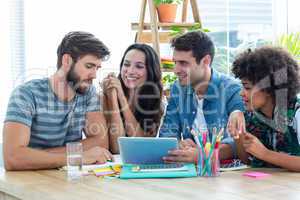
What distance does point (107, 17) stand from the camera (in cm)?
442

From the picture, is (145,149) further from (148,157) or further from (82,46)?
(82,46)

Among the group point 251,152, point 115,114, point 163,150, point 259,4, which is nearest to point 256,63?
point 251,152

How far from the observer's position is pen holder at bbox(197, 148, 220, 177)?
1.93m

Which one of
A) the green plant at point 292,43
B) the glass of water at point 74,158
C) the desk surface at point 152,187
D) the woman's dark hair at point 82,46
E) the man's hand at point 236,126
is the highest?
the green plant at point 292,43

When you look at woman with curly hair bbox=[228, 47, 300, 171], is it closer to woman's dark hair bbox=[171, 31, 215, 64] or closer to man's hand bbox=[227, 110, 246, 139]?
man's hand bbox=[227, 110, 246, 139]

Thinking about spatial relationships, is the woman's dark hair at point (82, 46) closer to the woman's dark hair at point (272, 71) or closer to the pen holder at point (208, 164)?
the woman's dark hair at point (272, 71)

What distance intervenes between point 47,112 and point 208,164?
2.93 feet

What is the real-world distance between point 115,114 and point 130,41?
172 centimetres

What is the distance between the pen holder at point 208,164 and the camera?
1934mm

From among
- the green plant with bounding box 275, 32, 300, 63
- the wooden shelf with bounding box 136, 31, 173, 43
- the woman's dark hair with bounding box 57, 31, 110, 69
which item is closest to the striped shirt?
the woman's dark hair with bounding box 57, 31, 110, 69

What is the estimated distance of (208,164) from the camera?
194 cm

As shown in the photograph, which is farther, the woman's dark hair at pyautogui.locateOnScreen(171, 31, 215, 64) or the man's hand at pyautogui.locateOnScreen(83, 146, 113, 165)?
the woman's dark hair at pyautogui.locateOnScreen(171, 31, 215, 64)

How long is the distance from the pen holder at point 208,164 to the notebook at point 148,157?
35mm

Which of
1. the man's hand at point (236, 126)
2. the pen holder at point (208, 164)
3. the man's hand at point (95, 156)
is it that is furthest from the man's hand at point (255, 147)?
the man's hand at point (95, 156)
